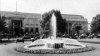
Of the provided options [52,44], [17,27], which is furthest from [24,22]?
[52,44]

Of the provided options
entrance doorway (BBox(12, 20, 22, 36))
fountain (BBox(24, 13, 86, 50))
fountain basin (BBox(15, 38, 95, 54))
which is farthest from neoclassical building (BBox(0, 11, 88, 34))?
fountain basin (BBox(15, 38, 95, 54))

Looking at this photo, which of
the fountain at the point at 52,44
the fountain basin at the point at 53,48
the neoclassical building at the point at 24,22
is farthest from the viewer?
the neoclassical building at the point at 24,22

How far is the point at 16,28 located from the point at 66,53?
231ft

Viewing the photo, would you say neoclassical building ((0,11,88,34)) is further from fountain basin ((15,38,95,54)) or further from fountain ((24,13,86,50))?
fountain basin ((15,38,95,54))

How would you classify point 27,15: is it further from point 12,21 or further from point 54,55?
point 54,55

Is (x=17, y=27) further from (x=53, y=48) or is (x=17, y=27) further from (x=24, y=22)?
(x=53, y=48)

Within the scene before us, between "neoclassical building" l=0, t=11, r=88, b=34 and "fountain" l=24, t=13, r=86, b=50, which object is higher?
"neoclassical building" l=0, t=11, r=88, b=34

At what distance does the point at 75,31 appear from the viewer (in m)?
90.4

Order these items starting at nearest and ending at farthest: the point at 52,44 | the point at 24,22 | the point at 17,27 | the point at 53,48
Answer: the point at 53,48, the point at 52,44, the point at 17,27, the point at 24,22

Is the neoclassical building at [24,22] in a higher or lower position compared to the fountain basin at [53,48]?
higher

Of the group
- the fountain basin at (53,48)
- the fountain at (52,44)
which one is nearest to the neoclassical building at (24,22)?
the fountain at (52,44)

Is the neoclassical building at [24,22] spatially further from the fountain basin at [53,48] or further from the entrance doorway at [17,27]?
the fountain basin at [53,48]

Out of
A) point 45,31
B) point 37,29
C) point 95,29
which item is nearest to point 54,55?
point 45,31

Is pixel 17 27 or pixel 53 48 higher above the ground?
pixel 17 27
